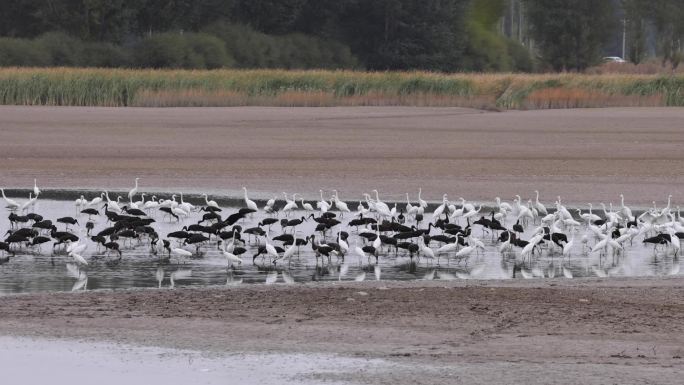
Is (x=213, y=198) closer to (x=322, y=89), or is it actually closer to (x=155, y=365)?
(x=155, y=365)

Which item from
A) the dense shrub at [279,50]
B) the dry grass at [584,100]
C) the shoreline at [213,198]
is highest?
the dense shrub at [279,50]

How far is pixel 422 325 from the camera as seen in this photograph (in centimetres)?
1152

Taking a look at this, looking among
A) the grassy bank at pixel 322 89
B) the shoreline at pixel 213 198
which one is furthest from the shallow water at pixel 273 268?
the grassy bank at pixel 322 89

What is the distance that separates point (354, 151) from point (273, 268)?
14.4 metres

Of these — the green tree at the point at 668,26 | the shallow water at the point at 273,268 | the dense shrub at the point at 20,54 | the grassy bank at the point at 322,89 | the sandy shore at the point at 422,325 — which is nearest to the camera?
the sandy shore at the point at 422,325

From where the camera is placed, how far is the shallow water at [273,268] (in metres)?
14.7

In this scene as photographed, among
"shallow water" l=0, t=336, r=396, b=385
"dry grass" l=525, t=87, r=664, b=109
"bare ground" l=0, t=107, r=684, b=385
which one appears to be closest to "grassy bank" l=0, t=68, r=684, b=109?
"dry grass" l=525, t=87, r=664, b=109

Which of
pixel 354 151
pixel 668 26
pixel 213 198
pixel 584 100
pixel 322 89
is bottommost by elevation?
pixel 213 198

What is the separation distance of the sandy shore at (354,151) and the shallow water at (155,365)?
43.1 ft

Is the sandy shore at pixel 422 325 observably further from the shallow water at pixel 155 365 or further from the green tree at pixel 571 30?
the green tree at pixel 571 30

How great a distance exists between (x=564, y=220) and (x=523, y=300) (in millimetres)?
6729

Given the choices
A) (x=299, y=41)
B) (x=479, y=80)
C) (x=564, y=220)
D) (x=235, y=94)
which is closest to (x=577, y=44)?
(x=299, y=41)

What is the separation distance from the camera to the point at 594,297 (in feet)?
42.6

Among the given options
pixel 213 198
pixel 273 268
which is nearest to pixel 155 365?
pixel 273 268
